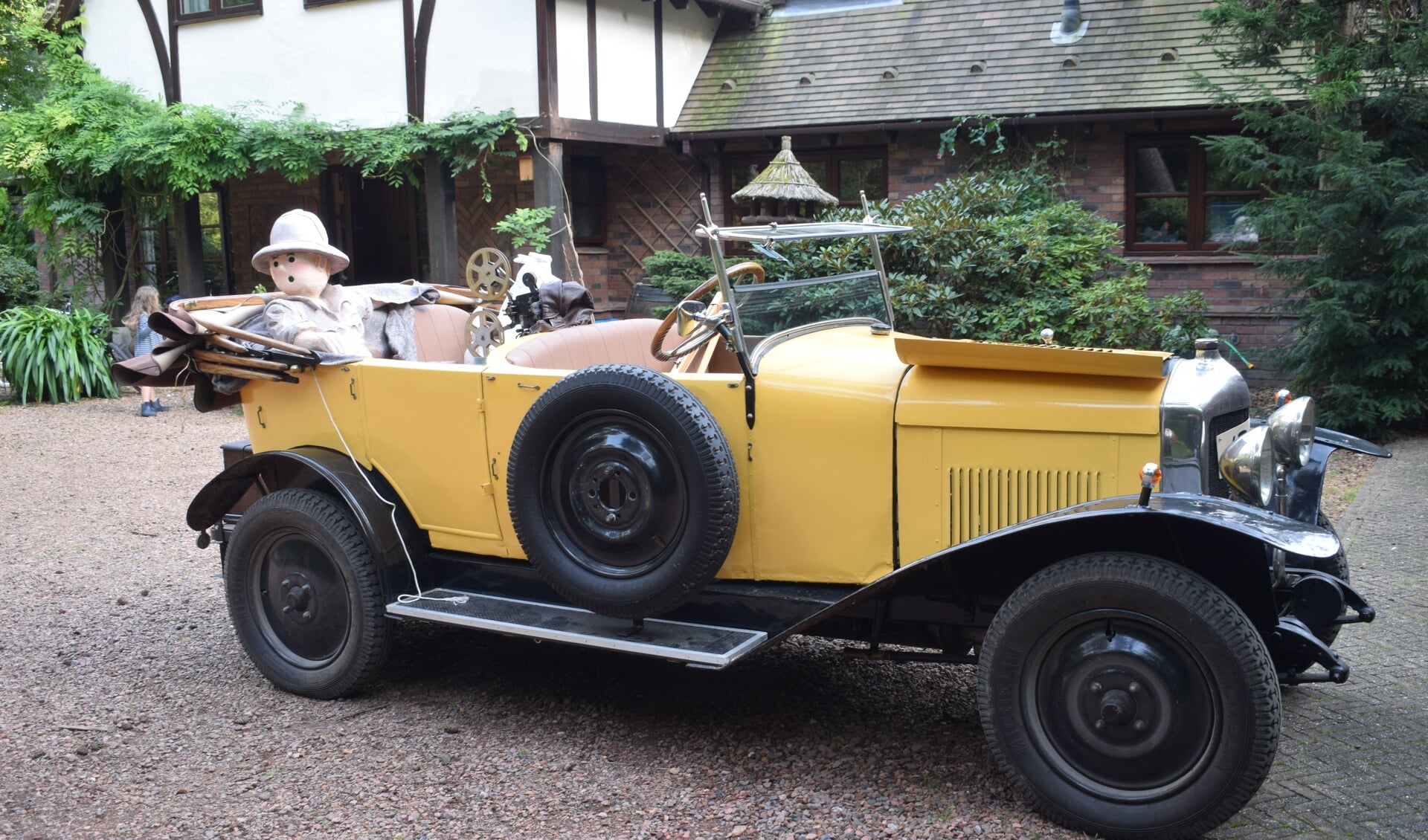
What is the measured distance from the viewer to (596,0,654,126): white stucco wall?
43.6 feet

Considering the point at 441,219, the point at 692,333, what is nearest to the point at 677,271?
the point at 441,219

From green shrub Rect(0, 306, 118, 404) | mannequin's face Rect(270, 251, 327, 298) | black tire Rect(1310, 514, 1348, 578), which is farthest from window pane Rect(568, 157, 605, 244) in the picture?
black tire Rect(1310, 514, 1348, 578)

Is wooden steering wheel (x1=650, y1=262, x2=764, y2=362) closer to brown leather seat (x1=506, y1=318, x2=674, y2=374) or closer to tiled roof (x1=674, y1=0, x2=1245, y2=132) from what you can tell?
brown leather seat (x1=506, y1=318, x2=674, y2=374)

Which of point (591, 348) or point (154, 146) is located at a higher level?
point (154, 146)

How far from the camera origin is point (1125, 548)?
10.8ft

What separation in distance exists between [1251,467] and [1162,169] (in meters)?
9.96

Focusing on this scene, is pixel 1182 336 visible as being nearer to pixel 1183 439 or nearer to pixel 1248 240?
pixel 1248 240

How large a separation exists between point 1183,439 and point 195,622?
4.38 metres

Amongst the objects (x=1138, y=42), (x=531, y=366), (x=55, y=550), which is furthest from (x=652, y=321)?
(x=1138, y=42)

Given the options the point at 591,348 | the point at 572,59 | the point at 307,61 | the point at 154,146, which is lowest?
the point at 591,348

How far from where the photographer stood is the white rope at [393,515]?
4.19m

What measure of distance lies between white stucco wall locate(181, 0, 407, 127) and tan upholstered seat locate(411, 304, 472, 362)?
8.93 meters

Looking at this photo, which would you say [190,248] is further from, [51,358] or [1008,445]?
[1008,445]

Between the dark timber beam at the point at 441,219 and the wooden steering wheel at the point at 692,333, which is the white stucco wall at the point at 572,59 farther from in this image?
the wooden steering wheel at the point at 692,333
